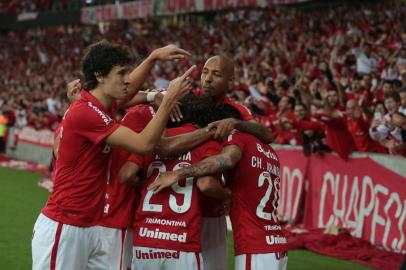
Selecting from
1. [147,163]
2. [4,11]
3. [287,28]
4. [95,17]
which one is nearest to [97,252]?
[147,163]

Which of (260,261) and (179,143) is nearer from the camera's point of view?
(179,143)

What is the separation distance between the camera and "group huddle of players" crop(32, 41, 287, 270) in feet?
13.6

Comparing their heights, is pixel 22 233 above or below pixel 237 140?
below

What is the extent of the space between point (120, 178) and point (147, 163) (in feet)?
0.63

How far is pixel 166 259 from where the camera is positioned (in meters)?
4.22

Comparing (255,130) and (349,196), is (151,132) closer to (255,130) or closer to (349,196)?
(255,130)

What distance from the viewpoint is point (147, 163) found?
4398mm

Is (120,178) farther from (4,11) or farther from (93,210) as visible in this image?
(4,11)

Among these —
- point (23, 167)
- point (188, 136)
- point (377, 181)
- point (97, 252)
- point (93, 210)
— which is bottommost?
point (23, 167)

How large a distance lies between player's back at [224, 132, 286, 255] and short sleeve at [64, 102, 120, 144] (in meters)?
0.77

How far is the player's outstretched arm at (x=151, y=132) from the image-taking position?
3988 mm

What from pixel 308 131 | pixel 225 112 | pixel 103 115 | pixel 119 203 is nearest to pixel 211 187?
pixel 225 112

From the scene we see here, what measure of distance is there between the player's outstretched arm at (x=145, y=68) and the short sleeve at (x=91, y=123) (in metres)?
0.79

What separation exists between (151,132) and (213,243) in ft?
4.11
